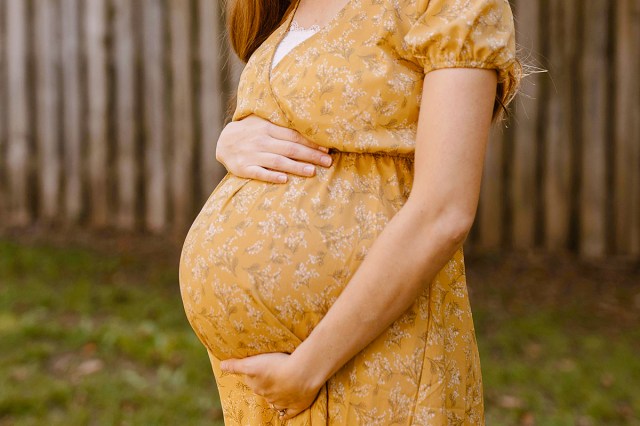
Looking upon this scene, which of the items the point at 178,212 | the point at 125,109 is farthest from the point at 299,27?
the point at 125,109

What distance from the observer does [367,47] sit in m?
1.62

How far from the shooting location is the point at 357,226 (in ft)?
5.28

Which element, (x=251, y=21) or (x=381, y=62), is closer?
(x=381, y=62)

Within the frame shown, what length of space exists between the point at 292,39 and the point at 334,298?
23.3 inches

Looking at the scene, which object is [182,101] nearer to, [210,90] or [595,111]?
[210,90]

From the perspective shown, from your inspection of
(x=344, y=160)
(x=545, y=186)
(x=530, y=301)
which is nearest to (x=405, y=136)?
(x=344, y=160)

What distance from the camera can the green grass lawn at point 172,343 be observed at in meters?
3.94

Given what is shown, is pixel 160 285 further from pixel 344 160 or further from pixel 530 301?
pixel 344 160

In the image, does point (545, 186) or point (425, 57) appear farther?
point (545, 186)

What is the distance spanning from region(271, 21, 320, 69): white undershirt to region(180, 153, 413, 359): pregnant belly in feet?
0.90

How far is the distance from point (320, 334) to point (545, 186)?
482 centimetres

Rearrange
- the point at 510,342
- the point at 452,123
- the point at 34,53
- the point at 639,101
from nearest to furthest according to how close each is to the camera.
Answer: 1. the point at 452,123
2. the point at 510,342
3. the point at 639,101
4. the point at 34,53

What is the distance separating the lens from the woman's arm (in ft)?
4.89

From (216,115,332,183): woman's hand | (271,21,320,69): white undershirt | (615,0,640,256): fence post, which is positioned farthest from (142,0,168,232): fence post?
(271,21,320,69): white undershirt
